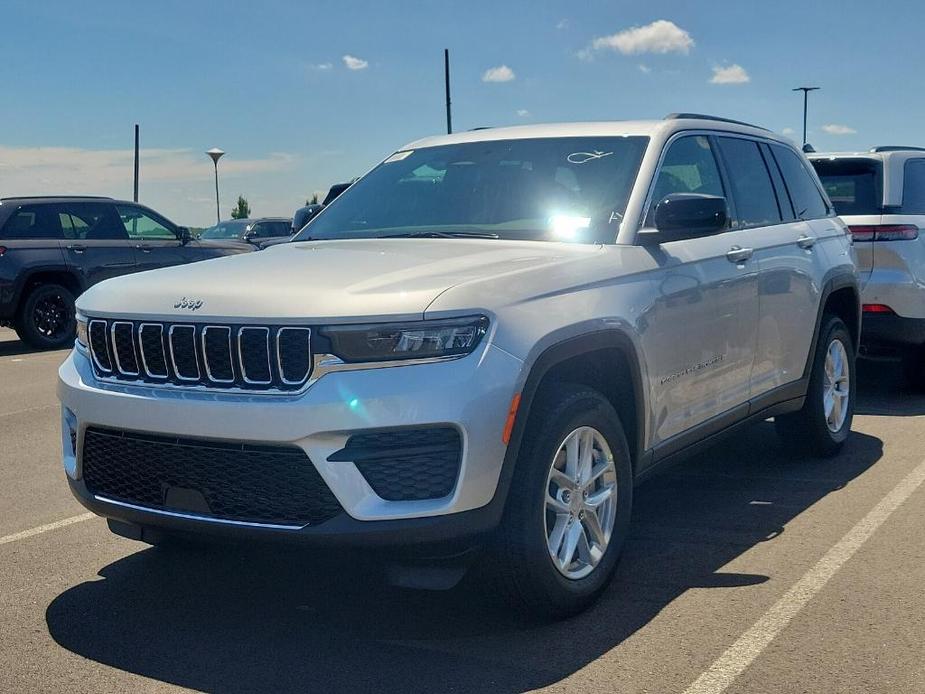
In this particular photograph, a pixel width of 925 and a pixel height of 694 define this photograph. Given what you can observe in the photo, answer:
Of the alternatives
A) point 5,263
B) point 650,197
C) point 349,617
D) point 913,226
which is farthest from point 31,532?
point 5,263

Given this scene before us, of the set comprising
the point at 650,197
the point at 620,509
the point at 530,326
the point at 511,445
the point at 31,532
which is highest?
the point at 650,197

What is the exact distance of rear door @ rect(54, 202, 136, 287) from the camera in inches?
581

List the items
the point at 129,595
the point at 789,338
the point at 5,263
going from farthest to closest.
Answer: the point at 5,263 → the point at 789,338 → the point at 129,595

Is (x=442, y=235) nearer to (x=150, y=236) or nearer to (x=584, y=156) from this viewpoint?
(x=584, y=156)

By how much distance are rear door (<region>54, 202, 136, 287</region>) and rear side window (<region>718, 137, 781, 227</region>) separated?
33.9 feet

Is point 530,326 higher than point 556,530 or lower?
higher

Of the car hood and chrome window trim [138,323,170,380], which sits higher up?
the car hood

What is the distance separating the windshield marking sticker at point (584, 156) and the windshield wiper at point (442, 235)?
559 millimetres

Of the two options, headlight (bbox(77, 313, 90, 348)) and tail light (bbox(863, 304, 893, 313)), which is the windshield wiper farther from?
tail light (bbox(863, 304, 893, 313))

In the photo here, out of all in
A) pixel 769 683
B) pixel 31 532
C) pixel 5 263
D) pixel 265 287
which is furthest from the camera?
pixel 5 263

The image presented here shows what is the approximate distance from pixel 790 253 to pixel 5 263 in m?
10.7

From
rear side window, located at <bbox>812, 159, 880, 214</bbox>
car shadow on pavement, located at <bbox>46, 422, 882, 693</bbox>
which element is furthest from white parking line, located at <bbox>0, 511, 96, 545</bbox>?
rear side window, located at <bbox>812, 159, 880, 214</bbox>

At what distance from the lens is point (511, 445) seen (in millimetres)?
3717

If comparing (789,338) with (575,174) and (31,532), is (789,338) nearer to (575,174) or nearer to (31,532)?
(575,174)
